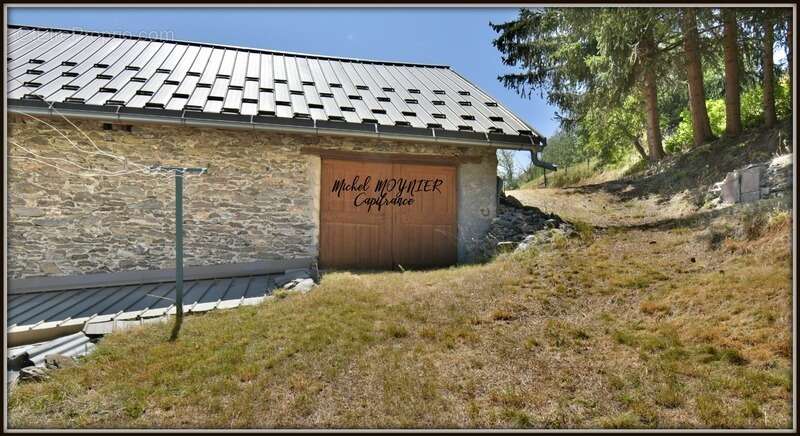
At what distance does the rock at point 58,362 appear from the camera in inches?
140

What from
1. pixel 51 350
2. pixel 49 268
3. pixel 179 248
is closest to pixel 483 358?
pixel 179 248

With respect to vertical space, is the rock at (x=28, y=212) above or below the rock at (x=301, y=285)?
above

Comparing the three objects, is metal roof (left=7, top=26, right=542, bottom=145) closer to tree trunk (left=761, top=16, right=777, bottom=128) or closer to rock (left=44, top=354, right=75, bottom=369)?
rock (left=44, top=354, right=75, bottom=369)

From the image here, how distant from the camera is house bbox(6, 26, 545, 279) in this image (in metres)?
6.05

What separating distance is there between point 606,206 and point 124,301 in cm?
1011

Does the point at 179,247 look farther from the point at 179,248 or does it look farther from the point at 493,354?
the point at 493,354

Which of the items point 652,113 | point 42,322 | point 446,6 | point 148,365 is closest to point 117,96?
point 42,322

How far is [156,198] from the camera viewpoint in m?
6.45

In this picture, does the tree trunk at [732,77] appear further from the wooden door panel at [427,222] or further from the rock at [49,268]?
the rock at [49,268]

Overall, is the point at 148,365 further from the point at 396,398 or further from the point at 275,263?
the point at 275,263

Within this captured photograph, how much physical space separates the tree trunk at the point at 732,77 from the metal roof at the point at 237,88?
511 cm

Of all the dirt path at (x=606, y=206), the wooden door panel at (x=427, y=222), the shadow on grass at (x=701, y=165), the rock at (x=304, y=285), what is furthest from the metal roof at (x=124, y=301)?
the shadow on grass at (x=701, y=165)

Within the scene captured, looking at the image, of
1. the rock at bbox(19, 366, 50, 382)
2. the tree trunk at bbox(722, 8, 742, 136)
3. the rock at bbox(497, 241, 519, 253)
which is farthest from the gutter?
the tree trunk at bbox(722, 8, 742, 136)

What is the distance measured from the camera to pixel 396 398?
284 cm
